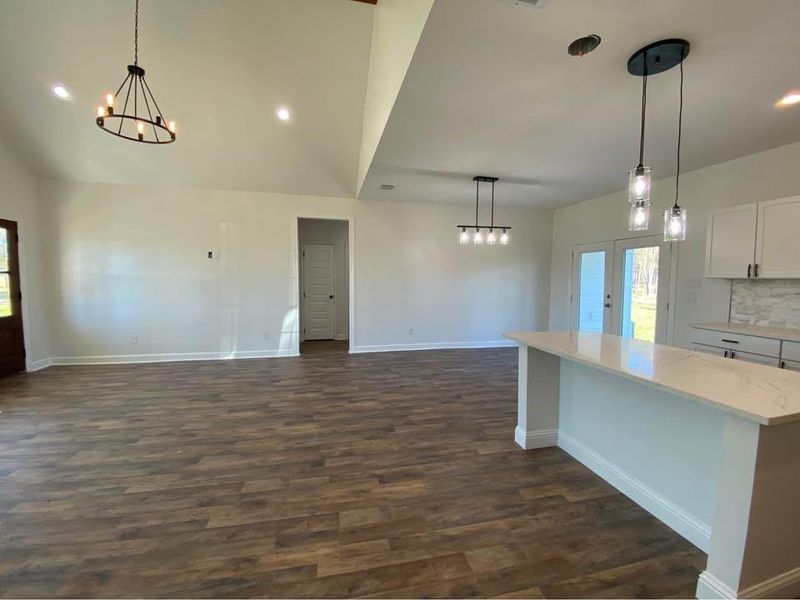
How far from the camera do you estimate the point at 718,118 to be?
283cm

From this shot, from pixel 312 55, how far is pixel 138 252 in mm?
4075

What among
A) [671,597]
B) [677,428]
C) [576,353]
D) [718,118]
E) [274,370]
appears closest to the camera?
[671,597]

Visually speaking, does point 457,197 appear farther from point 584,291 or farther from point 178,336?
point 178,336

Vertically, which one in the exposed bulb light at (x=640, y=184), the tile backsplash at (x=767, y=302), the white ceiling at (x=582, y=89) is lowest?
the tile backsplash at (x=767, y=302)

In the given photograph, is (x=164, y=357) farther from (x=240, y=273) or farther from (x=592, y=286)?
(x=592, y=286)

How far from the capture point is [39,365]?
5.02 metres

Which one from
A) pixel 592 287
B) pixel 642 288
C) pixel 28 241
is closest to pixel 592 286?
pixel 592 287

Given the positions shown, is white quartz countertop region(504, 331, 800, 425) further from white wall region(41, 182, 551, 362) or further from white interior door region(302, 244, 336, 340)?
white interior door region(302, 244, 336, 340)

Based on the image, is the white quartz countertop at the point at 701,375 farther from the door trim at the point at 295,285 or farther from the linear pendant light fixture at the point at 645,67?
the door trim at the point at 295,285

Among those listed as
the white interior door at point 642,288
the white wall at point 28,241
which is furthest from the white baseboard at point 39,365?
the white interior door at point 642,288

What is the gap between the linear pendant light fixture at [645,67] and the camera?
1.95 metres

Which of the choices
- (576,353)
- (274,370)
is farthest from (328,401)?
(576,353)

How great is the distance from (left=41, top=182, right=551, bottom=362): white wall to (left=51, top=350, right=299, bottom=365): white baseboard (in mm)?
32

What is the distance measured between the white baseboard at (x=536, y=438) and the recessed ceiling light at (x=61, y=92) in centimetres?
636
